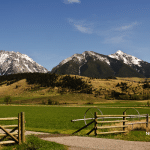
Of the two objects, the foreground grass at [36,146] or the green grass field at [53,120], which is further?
the green grass field at [53,120]

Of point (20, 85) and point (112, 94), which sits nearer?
point (112, 94)

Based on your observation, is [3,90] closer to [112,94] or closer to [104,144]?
[112,94]

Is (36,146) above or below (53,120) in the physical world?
above

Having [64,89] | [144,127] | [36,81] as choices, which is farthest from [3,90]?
[144,127]

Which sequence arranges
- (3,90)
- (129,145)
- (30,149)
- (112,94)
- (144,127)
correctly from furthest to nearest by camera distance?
(3,90) < (112,94) < (144,127) < (129,145) < (30,149)

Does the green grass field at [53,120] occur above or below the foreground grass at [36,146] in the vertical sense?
below

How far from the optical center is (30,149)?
1158cm

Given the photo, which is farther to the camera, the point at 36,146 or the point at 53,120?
the point at 53,120

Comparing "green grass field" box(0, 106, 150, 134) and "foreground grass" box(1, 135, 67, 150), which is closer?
"foreground grass" box(1, 135, 67, 150)

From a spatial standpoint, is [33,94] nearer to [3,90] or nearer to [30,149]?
[3,90]

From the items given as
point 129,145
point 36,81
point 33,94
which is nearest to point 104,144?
point 129,145

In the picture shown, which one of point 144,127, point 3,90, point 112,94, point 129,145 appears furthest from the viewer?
point 3,90

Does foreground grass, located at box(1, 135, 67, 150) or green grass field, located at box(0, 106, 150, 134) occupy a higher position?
foreground grass, located at box(1, 135, 67, 150)

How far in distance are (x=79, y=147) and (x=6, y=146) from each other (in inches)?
156
